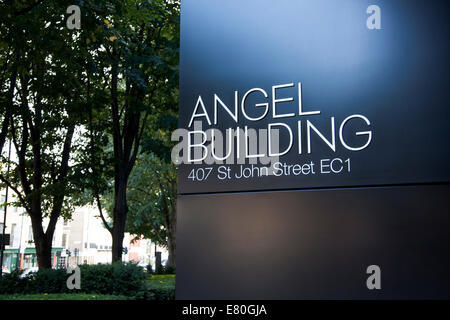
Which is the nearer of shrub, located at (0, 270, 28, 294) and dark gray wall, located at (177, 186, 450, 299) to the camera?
dark gray wall, located at (177, 186, 450, 299)

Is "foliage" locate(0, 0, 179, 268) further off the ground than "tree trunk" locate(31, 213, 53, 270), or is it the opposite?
"foliage" locate(0, 0, 179, 268)

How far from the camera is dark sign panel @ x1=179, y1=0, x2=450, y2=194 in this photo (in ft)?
15.1

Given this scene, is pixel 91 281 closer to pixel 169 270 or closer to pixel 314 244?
pixel 314 244

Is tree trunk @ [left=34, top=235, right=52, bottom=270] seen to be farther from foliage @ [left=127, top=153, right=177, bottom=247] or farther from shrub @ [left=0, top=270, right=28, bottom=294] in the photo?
foliage @ [left=127, top=153, right=177, bottom=247]

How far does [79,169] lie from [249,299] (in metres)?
12.6

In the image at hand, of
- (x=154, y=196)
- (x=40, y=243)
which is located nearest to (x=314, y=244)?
(x=40, y=243)

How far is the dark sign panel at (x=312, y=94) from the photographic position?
4613mm

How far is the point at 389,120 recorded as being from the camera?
15.4 feet

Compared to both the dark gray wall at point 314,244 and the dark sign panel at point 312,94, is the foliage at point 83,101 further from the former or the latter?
the dark gray wall at point 314,244

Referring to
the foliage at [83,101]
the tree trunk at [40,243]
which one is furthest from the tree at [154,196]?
the tree trunk at [40,243]

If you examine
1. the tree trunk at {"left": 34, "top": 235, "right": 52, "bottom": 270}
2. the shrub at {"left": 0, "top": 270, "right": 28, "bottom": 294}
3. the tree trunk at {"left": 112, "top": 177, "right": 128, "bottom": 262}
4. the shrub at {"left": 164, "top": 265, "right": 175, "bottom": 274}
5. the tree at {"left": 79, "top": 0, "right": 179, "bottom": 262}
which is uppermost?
the tree at {"left": 79, "top": 0, "right": 179, "bottom": 262}

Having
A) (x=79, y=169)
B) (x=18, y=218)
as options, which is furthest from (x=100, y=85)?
(x=18, y=218)

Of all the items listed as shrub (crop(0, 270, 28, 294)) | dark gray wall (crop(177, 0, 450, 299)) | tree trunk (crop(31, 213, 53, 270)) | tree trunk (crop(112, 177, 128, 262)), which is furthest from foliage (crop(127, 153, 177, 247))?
dark gray wall (crop(177, 0, 450, 299))

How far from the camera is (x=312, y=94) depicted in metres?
5.09
